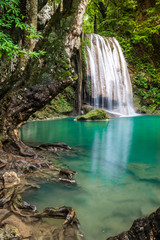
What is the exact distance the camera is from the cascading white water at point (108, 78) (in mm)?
16469

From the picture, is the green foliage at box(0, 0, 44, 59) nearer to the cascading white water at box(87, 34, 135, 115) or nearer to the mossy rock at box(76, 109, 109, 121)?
the mossy rock at box(76, 109, 109, 121)

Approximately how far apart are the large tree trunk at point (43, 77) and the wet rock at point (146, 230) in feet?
8.93

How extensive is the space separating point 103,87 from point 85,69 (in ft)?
7.42

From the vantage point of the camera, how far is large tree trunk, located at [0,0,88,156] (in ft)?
11.8

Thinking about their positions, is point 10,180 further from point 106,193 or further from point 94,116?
point 94,116

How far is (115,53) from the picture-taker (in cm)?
1811

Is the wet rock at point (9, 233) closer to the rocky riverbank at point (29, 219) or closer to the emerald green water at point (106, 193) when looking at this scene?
the rocky riverbank at point (29, 219)

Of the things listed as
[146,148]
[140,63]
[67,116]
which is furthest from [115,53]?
[146,148]

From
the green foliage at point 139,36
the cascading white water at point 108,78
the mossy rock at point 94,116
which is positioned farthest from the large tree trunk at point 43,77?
the green foliage at point 139,36

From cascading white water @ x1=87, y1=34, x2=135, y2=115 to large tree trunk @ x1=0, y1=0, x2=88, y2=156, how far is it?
12.2 meters

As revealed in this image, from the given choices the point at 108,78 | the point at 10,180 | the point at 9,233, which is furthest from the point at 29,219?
the point at 108,78

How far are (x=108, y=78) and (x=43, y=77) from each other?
558 inches

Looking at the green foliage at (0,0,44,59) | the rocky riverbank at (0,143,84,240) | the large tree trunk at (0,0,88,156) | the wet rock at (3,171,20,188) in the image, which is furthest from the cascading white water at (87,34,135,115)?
the rocky riverbank at (0,143,84,240)

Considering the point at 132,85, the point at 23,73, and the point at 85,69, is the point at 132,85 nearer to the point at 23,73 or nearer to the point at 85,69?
the point at 85,69
